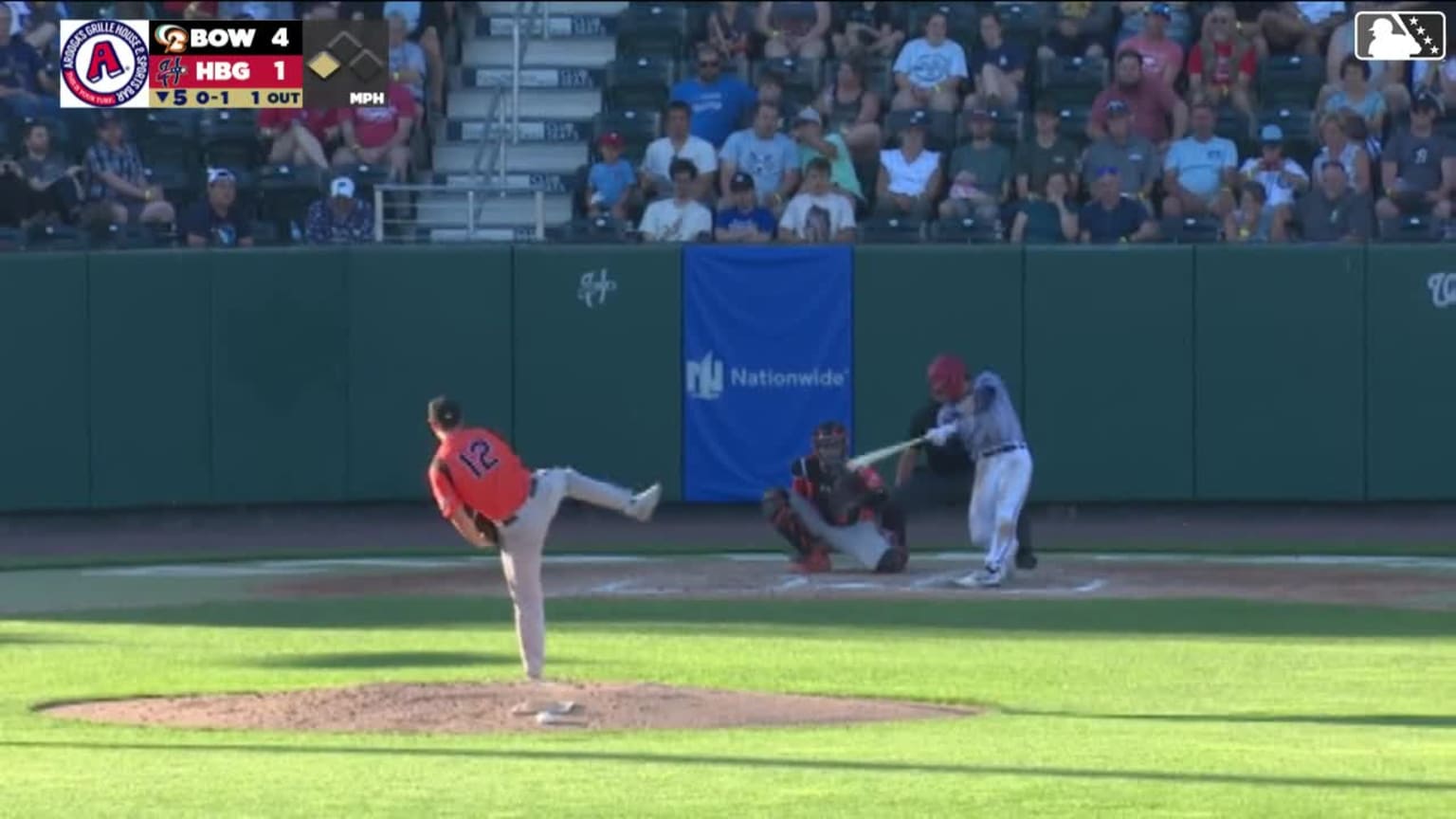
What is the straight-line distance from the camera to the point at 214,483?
85.3ft

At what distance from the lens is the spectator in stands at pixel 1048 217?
25.9m

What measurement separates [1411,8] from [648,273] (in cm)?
746

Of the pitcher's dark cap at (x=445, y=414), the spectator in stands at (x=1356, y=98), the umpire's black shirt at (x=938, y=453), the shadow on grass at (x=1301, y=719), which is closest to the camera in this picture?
the shadow on grass at (x=1301, y=719)

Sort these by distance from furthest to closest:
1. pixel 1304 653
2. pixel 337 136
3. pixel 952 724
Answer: pixel 337 136, pixel 1304 653, pixel 952 724

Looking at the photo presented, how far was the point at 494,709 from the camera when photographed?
14.8 meters

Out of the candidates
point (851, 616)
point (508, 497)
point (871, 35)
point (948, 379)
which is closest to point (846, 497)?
point (948, 379)

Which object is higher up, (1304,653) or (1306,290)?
(1306,290)

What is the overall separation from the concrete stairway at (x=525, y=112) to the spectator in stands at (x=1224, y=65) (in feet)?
19.0

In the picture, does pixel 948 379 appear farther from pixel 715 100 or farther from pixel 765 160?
pixel 715 100

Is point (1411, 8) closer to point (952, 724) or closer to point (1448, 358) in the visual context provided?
point (1448, 358)

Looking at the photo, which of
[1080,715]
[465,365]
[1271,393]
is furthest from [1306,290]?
[1080,715]

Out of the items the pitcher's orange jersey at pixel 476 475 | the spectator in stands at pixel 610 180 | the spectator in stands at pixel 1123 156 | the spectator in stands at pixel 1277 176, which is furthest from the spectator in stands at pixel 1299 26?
the pitcher's orange jersey at pixel 476 475

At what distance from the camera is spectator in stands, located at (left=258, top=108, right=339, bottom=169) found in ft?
88.9

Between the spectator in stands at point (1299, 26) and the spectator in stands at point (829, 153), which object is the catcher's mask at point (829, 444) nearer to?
the spectator in stands at point (829, 153)
